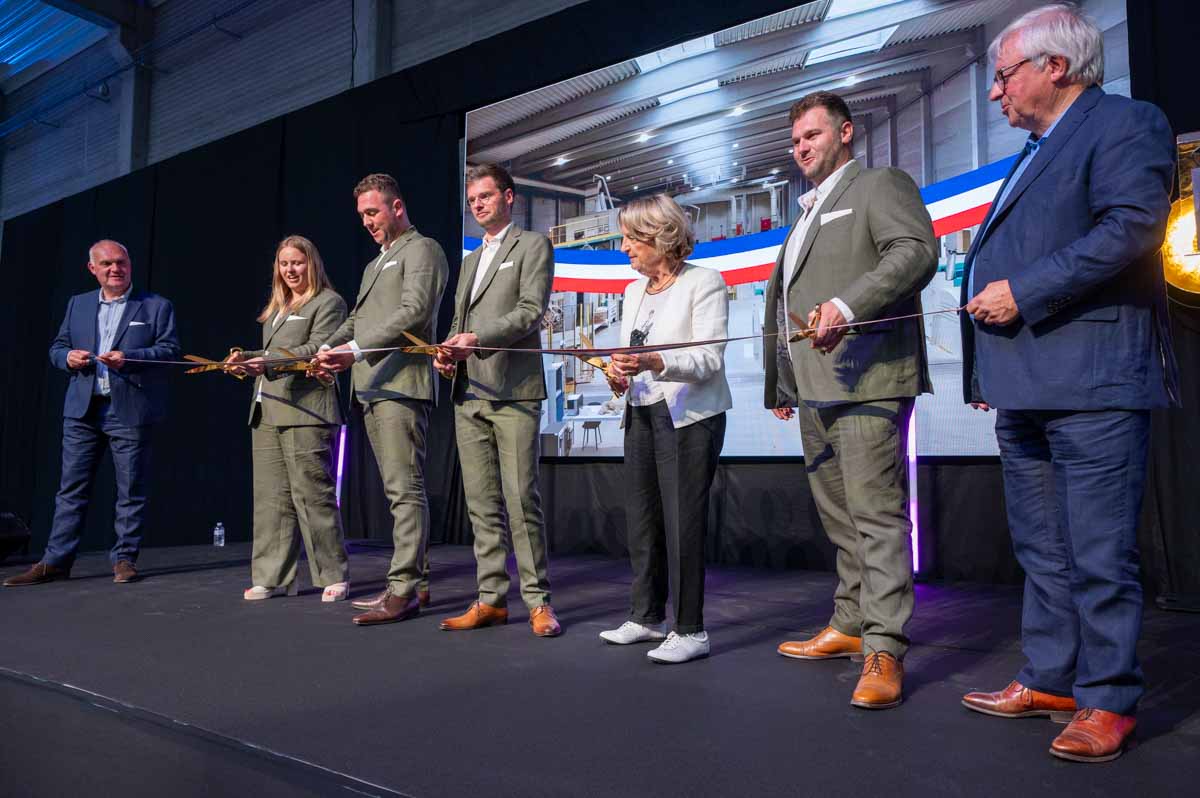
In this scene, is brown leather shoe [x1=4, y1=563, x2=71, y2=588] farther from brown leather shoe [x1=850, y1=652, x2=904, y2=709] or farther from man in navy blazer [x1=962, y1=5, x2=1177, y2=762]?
man in navy blazer [x1=962, y1=5, x2=1177, y2=762]

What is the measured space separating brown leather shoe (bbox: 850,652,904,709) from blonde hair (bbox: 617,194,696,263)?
1.17 m

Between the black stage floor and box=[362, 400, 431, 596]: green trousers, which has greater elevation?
box=[362, 400, 431, 596]: green trousers

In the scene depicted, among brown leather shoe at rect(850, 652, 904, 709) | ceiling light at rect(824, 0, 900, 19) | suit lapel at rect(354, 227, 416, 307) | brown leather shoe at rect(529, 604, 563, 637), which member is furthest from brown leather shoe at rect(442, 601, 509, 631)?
ceiling light at rect(824, 0, 900, 19)

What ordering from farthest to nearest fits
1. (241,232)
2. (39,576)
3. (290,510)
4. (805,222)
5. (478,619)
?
(241,232) < (39,576) < (290,510) < (478,619) < (805,222)

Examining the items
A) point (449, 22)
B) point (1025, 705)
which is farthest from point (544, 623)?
point (449, 22)

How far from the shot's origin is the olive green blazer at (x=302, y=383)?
332cm

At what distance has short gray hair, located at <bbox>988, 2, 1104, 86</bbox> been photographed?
1.60m

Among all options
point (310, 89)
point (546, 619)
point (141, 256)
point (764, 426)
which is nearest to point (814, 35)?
point (764, 426)

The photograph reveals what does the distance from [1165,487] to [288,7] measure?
8029 millimetres

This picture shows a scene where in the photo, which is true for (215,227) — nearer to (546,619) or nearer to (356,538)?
(356,538)

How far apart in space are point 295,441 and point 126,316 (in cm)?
131

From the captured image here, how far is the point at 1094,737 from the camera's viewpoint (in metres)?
1.47

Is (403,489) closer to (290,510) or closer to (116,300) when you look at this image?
(290,510)

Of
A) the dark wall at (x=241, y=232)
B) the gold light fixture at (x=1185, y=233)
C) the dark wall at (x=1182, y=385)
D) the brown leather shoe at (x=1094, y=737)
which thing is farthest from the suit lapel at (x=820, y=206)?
the dark wall at (x=241, y=232)
